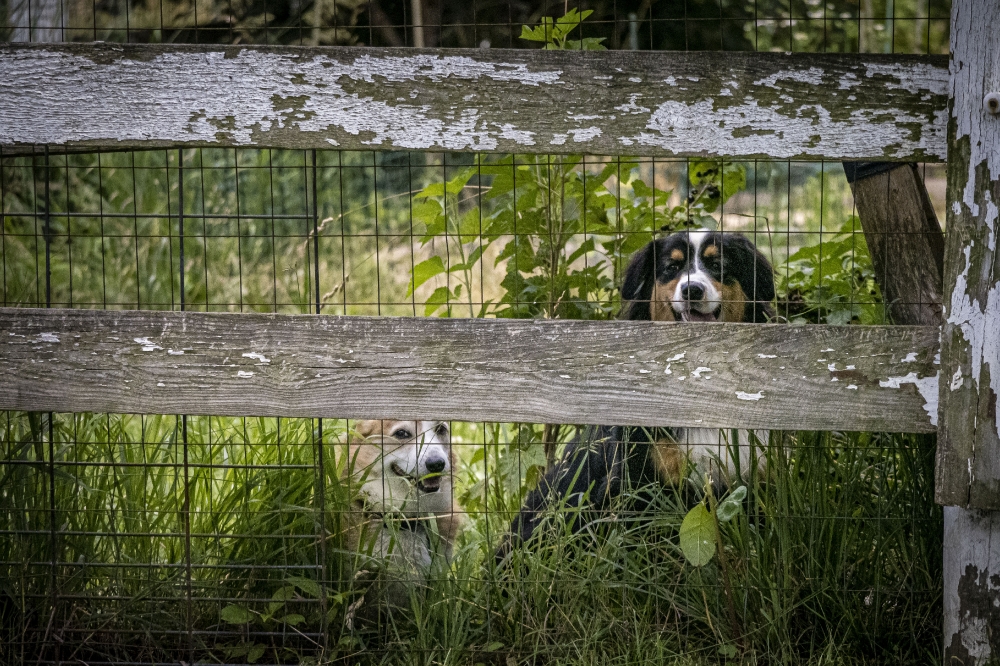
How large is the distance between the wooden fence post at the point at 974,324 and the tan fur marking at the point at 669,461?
3.18 ft

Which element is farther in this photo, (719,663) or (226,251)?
(226,251)

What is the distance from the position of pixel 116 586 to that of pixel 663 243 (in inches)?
89.8

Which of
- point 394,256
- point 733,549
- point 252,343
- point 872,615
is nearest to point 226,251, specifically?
point 394,256

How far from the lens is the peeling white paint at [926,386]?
7.22 ft

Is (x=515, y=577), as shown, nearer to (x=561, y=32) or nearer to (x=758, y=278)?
(x=758, y=278)

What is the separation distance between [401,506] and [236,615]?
806 mm

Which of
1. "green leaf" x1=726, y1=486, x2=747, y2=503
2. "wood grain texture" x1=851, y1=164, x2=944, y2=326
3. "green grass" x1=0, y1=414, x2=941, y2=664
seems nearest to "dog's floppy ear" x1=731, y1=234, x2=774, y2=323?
"wood grain texture" x1=851, y1=164, x2=944, y2=326

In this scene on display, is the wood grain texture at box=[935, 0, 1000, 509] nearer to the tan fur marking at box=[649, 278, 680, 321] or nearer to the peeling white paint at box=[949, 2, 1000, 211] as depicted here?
the peeling white paint at box=[949, 2, 1000, 211]

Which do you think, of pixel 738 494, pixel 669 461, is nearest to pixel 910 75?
pixel 738 494

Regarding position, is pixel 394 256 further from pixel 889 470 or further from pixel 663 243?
pixel 889 470

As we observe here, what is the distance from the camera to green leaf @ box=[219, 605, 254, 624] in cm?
257

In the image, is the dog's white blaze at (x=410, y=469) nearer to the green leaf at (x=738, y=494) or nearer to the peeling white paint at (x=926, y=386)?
the green leaf at (x=738, y=494)

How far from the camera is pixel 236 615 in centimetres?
259

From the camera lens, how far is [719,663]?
2.49m
